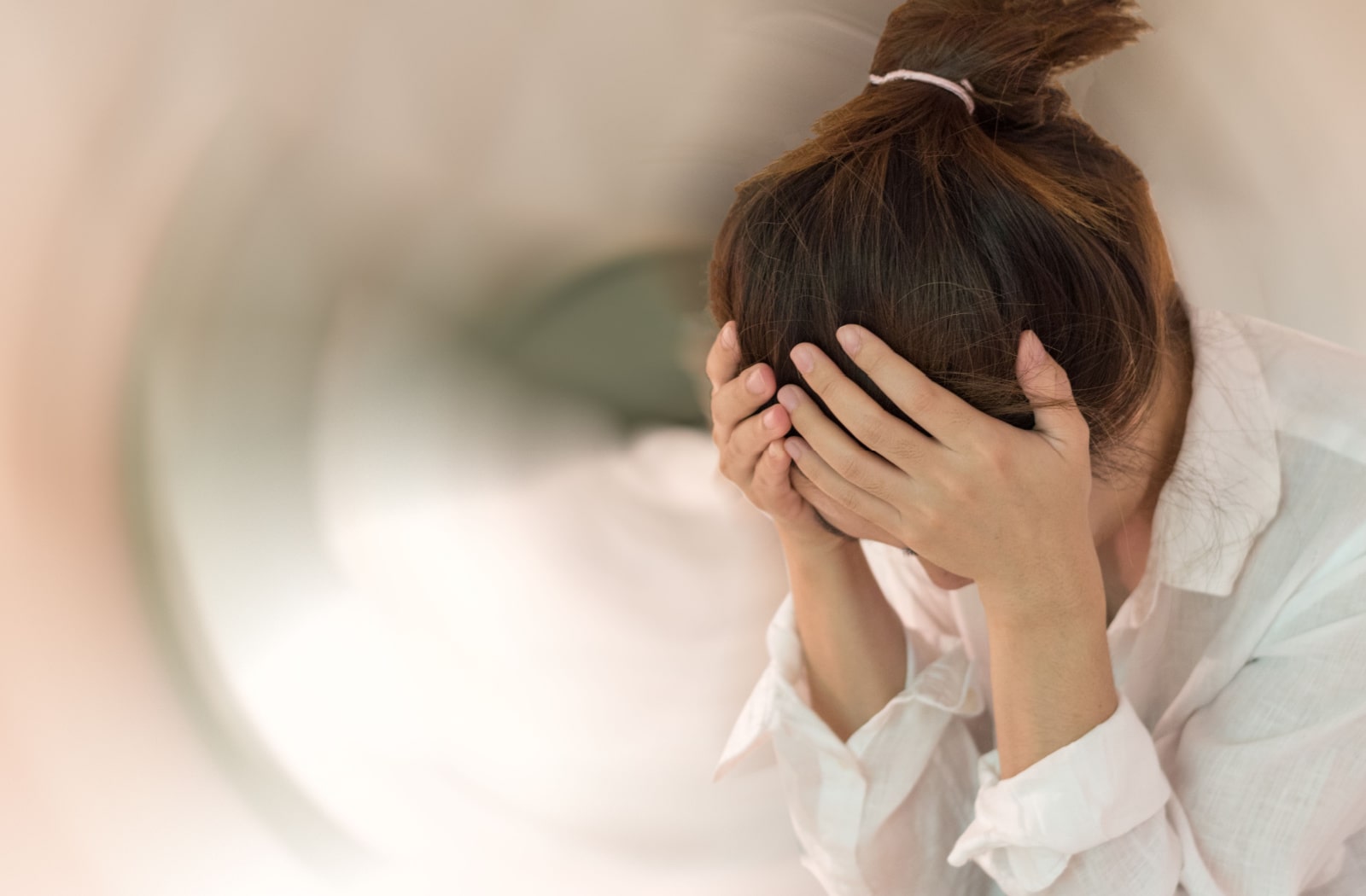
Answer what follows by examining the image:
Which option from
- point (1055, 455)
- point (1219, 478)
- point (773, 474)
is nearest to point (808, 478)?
point (773, 474)

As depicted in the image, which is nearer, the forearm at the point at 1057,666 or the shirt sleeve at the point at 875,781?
the forearm at the point at 1057,666

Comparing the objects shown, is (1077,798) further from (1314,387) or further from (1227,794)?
(1314,387)

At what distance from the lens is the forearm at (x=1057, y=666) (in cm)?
55

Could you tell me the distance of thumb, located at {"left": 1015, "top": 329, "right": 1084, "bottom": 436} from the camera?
0.49m

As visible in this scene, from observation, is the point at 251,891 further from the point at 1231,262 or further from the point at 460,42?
the point at 1231,262

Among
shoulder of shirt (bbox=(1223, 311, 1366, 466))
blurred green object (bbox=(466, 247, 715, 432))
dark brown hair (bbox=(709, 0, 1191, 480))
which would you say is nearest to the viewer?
dark brown hair (bbox=(709, 0, 1191, 480))

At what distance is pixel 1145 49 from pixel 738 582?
46 cm

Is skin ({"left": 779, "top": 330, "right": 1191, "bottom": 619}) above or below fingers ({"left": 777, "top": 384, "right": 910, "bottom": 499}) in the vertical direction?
below

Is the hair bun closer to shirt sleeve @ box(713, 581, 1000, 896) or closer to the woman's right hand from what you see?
the woman's right hand

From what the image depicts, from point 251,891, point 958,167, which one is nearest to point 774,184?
point 958,167

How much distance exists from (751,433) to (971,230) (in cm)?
16

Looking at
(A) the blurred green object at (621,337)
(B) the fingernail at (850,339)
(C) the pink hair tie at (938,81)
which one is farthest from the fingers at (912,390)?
(A) the blurred green object at (621,337)

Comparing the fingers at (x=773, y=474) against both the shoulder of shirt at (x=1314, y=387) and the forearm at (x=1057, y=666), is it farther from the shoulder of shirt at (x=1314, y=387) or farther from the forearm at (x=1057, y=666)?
the shoulder of shirt at (x=1314, y=387)

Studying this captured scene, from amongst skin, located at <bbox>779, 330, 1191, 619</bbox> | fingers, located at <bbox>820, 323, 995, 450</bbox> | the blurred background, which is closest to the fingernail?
fingers, located at <bbox>820, 323, 995, 450</bbox>
